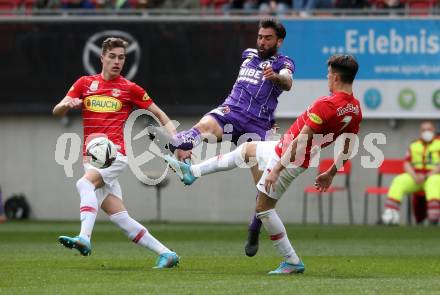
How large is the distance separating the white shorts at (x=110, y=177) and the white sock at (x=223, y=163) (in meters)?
0.78

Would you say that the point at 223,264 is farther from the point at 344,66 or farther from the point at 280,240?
the point at 344,66

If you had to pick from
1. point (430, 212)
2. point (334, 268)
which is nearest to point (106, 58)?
point (334, 268)

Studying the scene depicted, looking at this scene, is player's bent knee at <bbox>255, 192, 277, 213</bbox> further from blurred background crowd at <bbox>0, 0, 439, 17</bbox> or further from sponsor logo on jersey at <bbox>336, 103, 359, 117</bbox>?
blurred background crowd at <bbox>0, 0, 439, 17</bbox>

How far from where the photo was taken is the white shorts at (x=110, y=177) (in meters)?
12.8

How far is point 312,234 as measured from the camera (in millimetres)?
20719

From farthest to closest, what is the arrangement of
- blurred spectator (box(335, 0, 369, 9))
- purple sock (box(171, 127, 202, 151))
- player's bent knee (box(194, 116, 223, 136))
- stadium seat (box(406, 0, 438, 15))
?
blurred spectator (box(335, 0, 369, 9)), stadium seat (box(406, 0, 438, 15)), player's bent knee (box(194, 116, 223, 136)), purple sock (box(171, 127, 202, 151))

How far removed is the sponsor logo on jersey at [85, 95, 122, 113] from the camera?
42.4ft

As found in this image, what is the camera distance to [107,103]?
1292 cm

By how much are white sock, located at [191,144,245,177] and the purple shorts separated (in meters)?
1.01

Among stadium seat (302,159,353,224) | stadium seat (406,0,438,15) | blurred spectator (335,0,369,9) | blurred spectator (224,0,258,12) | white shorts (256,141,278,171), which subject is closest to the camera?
white shorts (256,141,278,171)

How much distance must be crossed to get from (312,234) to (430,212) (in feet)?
11.8

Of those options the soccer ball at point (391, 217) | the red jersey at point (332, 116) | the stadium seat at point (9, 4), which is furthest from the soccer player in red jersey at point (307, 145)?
the stadium seat at point (9, 4)

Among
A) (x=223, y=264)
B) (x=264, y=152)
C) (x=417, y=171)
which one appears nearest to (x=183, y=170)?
(x=264, y=152)

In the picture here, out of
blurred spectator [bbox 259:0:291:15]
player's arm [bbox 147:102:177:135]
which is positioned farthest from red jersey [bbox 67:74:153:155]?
blurred spectator [bbox 259:0:291:15]
